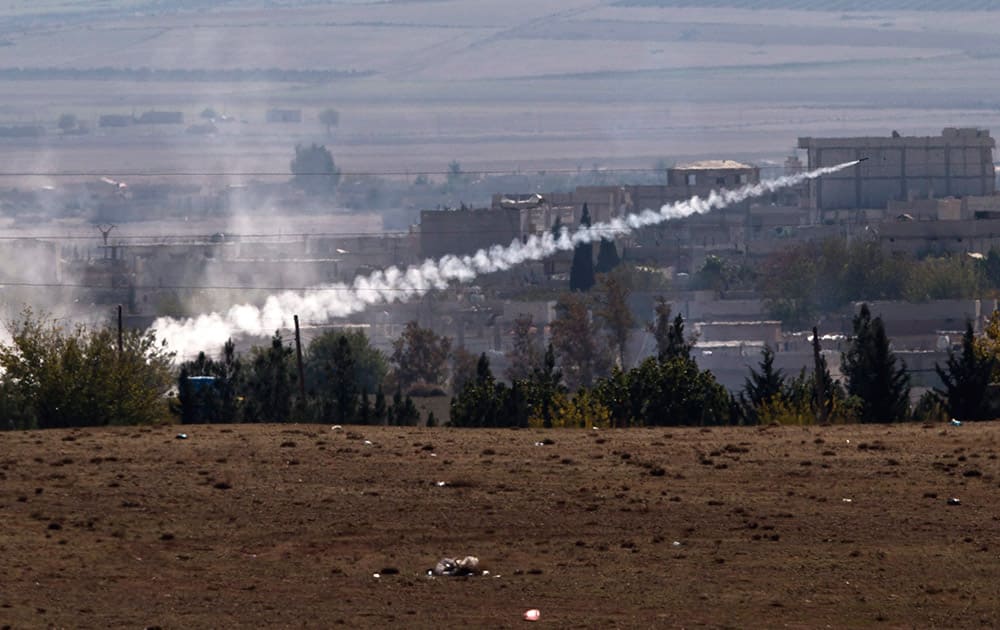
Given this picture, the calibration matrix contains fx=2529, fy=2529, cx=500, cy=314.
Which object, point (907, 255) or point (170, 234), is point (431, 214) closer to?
point (907, 255)

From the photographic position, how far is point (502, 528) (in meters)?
26.2

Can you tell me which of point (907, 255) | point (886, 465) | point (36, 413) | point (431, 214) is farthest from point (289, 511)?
point (431, 214)

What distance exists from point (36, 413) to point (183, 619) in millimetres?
18474

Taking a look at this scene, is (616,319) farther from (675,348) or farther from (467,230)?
(675,348)

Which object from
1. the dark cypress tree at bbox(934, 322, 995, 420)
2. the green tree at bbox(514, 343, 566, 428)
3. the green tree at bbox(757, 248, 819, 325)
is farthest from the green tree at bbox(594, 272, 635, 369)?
the dark cypress tree at bbox(934, 322, 995, 420)

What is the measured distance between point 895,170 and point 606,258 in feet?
117

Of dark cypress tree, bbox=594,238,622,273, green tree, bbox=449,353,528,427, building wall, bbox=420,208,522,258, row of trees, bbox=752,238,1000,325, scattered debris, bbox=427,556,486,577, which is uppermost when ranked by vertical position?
building wall, bbox=420,208,522,258

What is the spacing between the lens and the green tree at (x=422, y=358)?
91125 mm

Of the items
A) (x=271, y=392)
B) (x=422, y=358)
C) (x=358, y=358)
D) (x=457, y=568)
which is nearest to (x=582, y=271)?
(x=422, y=358)

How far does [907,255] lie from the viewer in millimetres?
118562

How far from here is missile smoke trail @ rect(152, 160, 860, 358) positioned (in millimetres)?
102812

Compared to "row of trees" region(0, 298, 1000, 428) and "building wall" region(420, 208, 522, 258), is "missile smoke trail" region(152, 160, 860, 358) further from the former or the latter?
"row of trees" region(0, 298, 1000, 428)

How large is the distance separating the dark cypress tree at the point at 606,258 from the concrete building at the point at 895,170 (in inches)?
1195

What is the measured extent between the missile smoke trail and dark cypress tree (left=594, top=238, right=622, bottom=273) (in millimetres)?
2558
